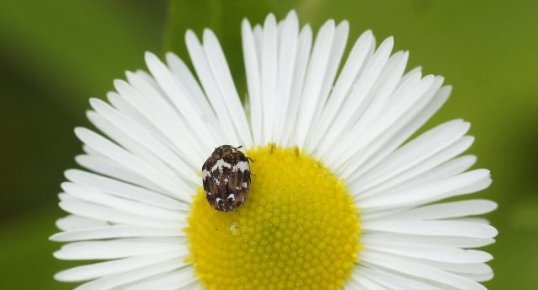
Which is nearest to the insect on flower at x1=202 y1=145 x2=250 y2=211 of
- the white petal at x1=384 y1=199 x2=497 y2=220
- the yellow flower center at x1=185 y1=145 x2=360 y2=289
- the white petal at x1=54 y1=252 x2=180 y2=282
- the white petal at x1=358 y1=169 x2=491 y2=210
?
the yellow flower center at x1=185 y1=145 x2=360 y2=289

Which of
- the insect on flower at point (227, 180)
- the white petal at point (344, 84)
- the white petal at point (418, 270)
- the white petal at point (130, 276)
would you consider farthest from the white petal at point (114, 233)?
the white petal at point (418, 270)

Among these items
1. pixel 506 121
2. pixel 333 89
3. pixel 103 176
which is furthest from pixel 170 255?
pixel 506 121

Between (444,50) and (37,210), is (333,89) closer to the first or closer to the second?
(444,50)

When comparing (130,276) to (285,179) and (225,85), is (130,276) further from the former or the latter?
(225,85)

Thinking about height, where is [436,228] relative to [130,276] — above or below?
below

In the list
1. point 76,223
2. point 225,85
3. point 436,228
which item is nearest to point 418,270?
point 436,228
